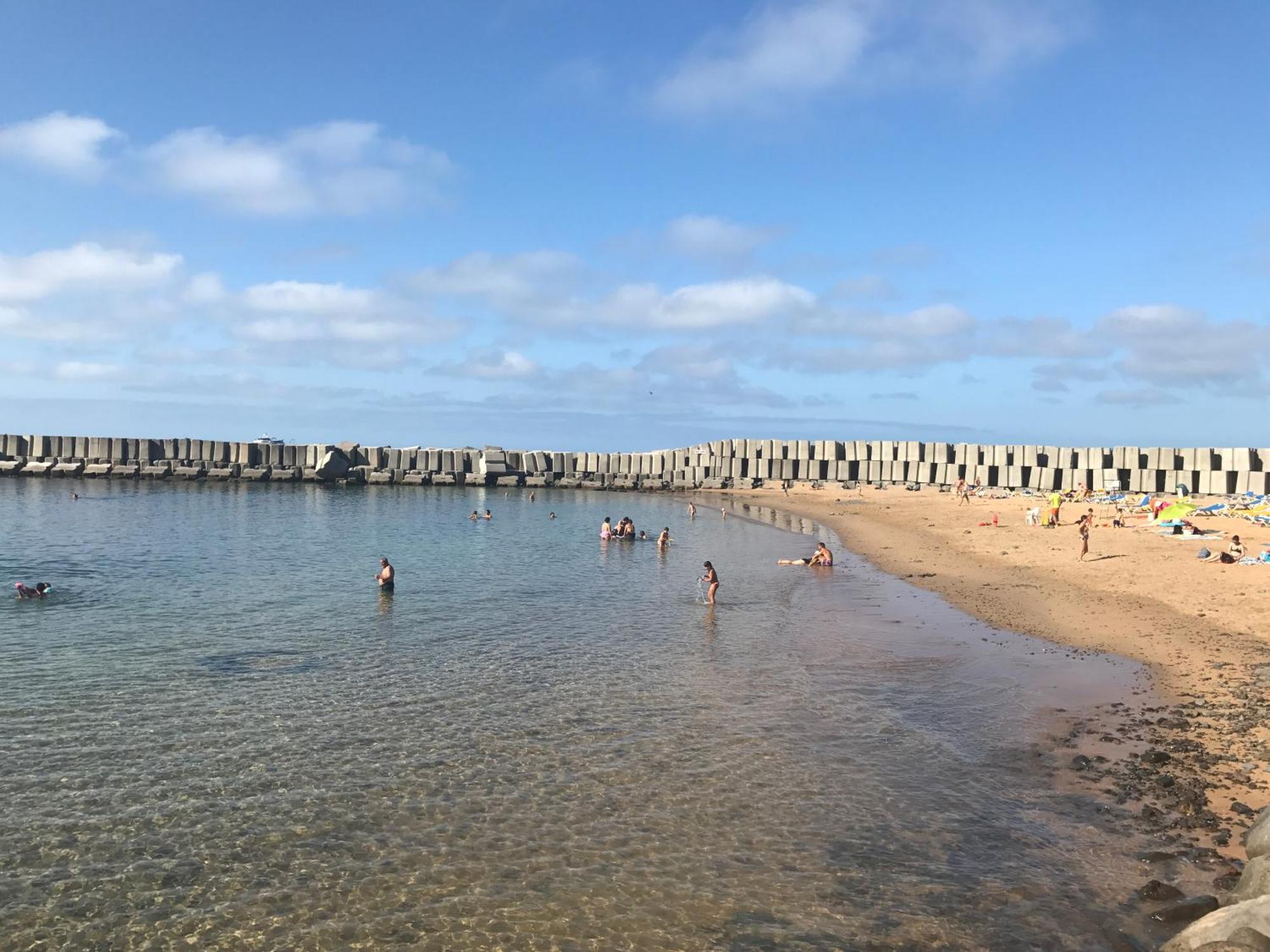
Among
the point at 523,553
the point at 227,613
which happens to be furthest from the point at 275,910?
the point at 523,553

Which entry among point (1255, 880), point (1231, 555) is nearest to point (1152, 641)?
point (1231, 555)

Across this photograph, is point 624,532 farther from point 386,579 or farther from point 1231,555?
point 1231,555

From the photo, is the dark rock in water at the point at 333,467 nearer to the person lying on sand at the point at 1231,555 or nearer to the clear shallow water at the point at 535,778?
the clear shallow water at the point at 535,778

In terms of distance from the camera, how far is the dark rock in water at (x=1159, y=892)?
8.59 m

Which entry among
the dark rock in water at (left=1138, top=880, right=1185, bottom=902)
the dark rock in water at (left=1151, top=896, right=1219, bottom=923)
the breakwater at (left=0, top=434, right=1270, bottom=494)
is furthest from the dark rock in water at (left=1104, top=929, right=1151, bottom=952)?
the breakwater at (left=0, top=434, right=1270, bottom=494)

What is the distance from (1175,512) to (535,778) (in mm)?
35572

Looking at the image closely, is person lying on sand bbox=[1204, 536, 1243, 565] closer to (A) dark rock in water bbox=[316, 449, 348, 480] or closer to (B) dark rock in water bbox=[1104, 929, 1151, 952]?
(B) dark rock in water bbox=[1104, 929, 1151, 952]

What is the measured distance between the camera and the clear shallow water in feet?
27.8

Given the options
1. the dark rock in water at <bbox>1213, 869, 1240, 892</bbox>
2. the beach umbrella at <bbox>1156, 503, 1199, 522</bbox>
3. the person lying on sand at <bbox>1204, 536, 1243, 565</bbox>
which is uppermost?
the beach umbrella at <bbox>1156, 503, 1199, 522</bbox>

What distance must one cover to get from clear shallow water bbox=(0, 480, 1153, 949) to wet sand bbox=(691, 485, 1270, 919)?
0.78 meters

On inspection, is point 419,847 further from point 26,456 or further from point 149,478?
point 26,456

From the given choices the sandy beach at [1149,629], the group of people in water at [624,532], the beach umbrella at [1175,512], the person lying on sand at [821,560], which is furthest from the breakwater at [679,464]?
the person lying on sand at [821,560]

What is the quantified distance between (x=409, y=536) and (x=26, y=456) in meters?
54.4

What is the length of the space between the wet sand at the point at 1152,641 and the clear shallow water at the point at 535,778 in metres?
0.78
